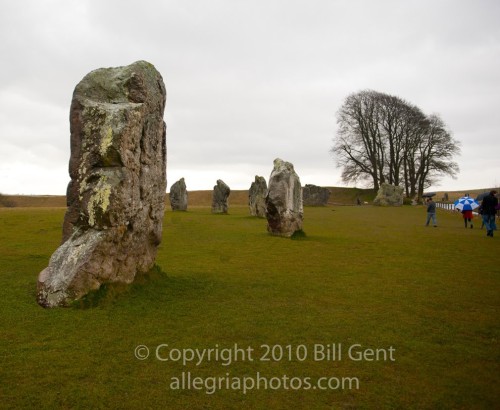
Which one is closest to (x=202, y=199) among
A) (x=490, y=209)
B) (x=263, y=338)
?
(x=490, y=209)

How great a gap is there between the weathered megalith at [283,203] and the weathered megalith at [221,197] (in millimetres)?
12848

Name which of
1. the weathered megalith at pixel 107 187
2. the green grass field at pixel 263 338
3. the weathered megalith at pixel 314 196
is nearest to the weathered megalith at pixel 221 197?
the weathered megalith at pixel 314 196

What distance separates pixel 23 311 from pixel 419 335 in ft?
17.3

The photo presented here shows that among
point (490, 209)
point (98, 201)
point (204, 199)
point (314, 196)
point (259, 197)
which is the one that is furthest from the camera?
point (204, 199)

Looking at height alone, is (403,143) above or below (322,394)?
above

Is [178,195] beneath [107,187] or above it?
above

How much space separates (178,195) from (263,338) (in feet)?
85.7

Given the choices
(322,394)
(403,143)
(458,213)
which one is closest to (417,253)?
(322,394)

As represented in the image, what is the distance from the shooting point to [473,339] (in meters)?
5.62

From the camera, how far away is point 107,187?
6914 mm

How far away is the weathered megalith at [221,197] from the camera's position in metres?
29.5

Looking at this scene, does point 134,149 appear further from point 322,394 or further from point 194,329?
point 322,394

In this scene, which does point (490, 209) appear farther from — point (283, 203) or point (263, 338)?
point (263, 338)

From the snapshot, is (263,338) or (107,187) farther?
(107,187)
